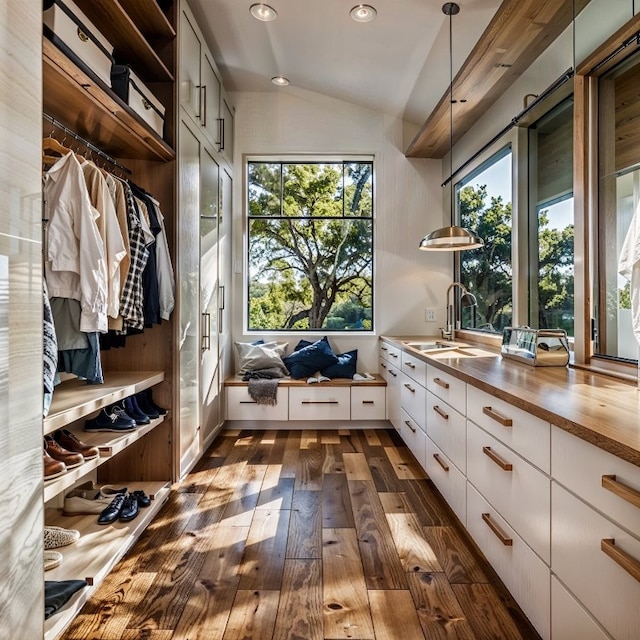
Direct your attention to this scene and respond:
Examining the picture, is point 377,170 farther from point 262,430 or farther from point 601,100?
point 262,430

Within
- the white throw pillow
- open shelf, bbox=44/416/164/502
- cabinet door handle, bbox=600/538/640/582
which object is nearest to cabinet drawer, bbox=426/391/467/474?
cabinet door handle, bbox=600/538/640/582

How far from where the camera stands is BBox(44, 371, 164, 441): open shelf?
1.59 meters

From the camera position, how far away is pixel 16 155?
1166mm

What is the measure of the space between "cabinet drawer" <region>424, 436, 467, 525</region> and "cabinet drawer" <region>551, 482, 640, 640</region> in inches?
31.7

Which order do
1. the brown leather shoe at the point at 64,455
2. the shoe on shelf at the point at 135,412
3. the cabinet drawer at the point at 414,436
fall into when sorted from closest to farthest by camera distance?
the brown leather shoe at the point at 64,455, the shoe on shelf at the point at 135,412, the cabinet drawer at the point at 414,436

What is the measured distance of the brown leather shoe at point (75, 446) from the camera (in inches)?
73.4

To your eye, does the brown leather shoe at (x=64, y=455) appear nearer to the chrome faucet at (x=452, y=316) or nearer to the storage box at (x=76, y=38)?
the storage box at (x=76, y=38)

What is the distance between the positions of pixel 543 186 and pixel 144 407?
2.69 metres

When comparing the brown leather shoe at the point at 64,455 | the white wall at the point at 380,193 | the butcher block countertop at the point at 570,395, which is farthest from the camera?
→ the white wall at the point at 380,193

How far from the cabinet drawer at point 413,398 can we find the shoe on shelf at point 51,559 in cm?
→ 201

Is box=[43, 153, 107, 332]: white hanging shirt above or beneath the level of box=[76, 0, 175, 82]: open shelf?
beneath

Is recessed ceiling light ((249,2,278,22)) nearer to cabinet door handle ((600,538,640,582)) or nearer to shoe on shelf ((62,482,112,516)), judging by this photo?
shoe on shelf ((62,482,112,516))

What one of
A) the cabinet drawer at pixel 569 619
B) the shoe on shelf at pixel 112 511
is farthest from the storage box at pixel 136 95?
the cabinet drawer at pixel 569 619

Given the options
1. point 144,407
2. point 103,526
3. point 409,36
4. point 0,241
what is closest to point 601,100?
point 409,36
